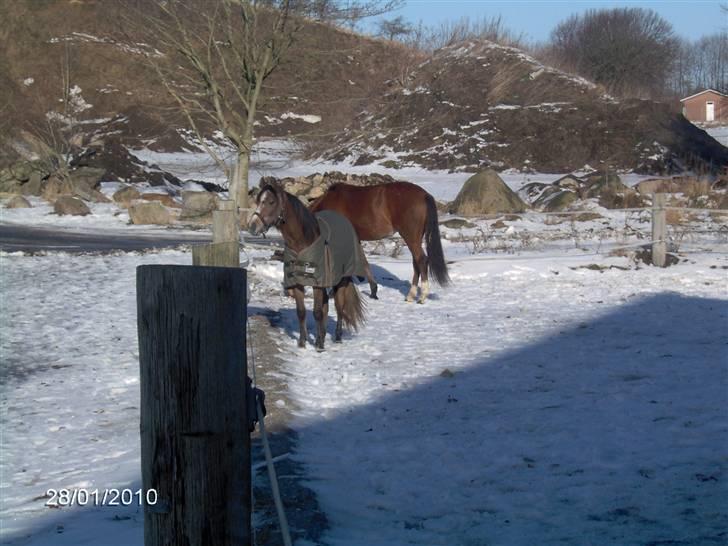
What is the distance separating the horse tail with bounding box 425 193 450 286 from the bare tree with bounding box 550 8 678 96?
50.2 metres

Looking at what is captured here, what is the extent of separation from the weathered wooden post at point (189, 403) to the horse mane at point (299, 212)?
6226 millimetres

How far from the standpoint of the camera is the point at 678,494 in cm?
461

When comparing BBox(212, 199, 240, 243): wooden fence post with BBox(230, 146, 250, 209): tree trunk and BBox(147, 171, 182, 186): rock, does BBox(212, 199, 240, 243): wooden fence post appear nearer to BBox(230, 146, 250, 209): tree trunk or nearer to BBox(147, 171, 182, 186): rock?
BBox(230, 146, 250, 209): tree trunk

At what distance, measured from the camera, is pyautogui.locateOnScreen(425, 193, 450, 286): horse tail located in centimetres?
1201

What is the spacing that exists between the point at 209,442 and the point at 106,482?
9.10 ft

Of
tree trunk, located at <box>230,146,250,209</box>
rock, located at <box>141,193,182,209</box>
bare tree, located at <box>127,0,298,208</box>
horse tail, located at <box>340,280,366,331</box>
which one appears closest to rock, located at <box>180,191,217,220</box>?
bare tree, located at <box>127,0,298,208</box>

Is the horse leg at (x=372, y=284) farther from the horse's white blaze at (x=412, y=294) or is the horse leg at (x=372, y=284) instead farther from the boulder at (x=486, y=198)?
the boulder at (x=486, y=198)

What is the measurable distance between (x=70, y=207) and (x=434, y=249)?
47.2 ft

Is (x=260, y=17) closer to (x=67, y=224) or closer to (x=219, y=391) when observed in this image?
(x=67, y=224)

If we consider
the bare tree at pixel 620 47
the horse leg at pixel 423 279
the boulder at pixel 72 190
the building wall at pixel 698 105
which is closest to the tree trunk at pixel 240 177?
the boulder at pixel 72 190

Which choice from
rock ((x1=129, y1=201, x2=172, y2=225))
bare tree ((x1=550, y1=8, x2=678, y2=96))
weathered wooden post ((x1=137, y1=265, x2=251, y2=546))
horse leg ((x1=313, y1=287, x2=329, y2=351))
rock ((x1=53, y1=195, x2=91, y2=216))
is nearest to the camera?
weathered wooden post ((x1=137, y1=265, x2=251, y2=546))

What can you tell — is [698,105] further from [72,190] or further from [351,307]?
[351,307]

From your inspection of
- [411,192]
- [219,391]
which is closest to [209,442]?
[219,391]

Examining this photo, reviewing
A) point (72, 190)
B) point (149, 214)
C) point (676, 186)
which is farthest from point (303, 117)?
point (676, 186)
